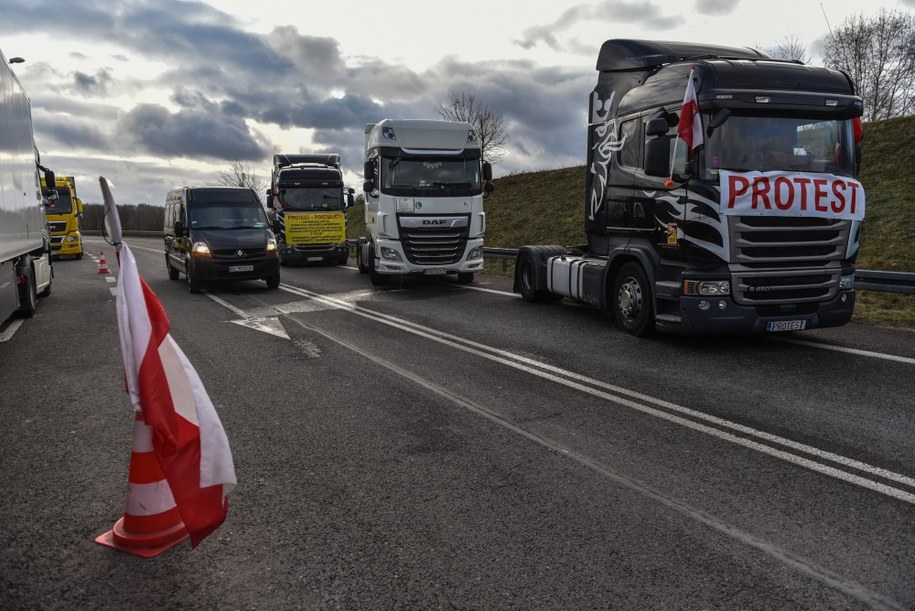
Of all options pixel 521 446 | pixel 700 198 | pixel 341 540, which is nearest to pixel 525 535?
pixel 341 540

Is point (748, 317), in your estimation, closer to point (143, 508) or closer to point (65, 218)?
point (143, 508)

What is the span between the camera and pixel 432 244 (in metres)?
14.4

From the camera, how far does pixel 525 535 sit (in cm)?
355

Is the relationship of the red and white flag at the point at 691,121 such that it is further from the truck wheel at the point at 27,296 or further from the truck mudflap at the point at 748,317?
the truck wheel at the point at 27,296

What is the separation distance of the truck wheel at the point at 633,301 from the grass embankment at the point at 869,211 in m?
3.62

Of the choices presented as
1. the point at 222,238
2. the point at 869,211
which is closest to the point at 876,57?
the point at 869,211

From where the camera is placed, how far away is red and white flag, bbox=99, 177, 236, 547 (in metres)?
3.26

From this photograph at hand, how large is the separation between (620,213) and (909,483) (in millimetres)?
5600

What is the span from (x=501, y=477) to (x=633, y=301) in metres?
5.17

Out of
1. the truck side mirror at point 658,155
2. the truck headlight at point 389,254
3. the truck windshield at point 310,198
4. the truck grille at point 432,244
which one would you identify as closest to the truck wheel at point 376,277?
the truck headlight at point 389,254

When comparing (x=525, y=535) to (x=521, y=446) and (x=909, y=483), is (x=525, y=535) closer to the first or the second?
(x=521, y=446)

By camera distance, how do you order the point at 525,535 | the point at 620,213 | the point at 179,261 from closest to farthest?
1. the point at 525,535
2. the point at 620,213
3. the point at 179,261

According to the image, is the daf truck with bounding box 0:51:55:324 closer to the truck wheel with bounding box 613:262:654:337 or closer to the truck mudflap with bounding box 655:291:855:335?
the truck wheel with bounding box 613:262:654:337

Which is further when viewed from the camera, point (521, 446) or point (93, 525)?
point (521, 446)
